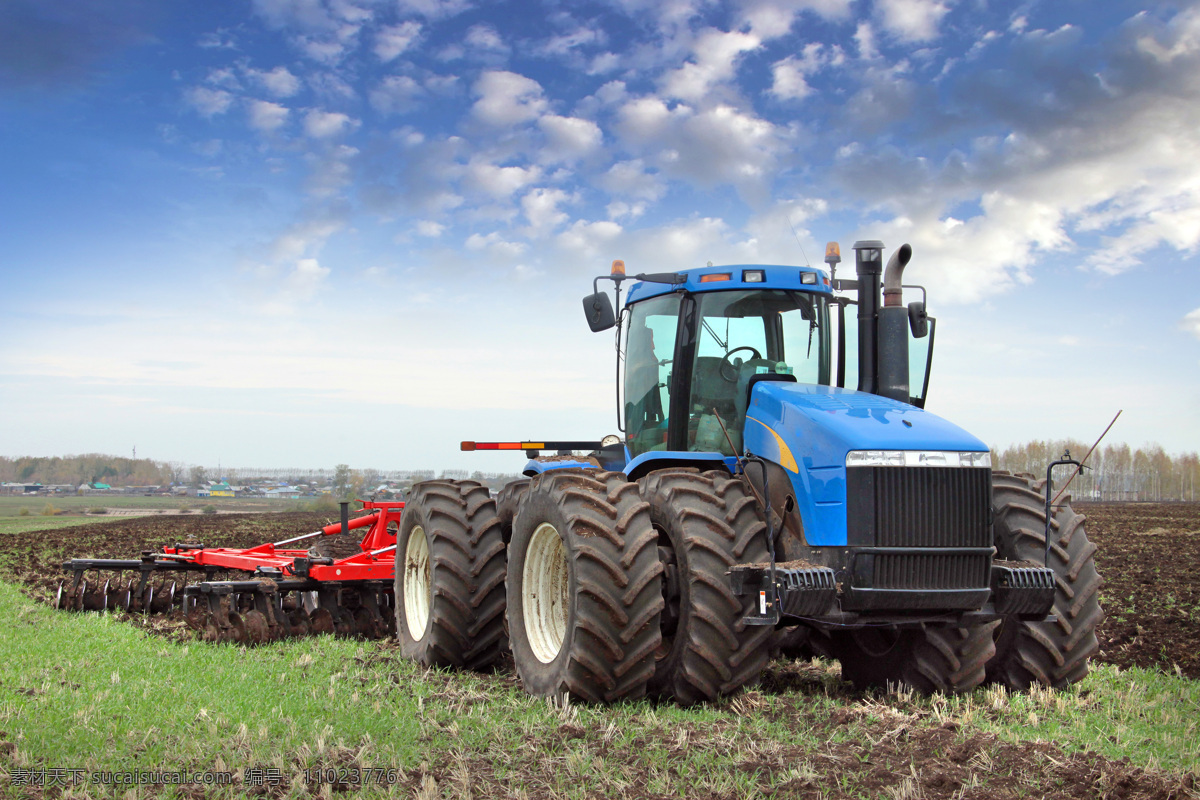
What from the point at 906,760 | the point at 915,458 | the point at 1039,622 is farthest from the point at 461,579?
the point at 1039,622

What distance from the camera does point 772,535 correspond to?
5773 mm

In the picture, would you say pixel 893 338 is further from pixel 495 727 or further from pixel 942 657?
pixel 495 727

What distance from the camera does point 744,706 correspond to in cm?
589

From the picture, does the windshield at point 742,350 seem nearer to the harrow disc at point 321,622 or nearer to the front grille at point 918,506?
the front grille at point 918,506

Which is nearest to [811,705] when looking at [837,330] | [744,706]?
[744,706]

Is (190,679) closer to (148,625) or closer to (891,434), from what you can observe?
(148,625)

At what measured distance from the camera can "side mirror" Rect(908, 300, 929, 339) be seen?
7.54m

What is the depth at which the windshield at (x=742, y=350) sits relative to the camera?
7129mm

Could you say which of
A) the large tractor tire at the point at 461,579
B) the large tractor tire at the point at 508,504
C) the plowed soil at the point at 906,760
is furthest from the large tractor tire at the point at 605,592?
the large tractor tire at the point at 508,504

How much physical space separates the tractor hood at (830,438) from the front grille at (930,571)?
0.31 meters

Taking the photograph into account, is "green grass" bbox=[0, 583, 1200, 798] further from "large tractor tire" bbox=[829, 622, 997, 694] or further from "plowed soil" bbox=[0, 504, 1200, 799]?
"large tractor tire" bbox=[829, 622, 997, 694]

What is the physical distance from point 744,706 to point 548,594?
1.82m

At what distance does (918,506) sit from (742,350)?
6.42 ft

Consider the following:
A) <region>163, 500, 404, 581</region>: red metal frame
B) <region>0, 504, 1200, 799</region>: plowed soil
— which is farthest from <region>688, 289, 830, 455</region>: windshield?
<region>163, 500, 404, 581</region>: red metal frame
